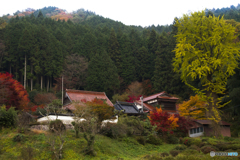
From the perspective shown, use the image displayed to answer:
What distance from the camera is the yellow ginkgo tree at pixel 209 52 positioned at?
1614cm

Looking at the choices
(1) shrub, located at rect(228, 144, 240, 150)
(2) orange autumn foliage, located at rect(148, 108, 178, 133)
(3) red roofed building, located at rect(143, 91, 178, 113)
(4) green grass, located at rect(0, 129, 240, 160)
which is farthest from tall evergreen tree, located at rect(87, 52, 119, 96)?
(1) shrub, located at rect(228, 144, 240, 150)

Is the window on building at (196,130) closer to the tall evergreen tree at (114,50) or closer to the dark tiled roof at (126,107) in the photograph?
the dark tiled roof at (126,107)

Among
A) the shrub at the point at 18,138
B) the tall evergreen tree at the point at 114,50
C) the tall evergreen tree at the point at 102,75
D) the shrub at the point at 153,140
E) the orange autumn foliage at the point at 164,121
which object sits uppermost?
the tall evergreen tree at the point at 114,50

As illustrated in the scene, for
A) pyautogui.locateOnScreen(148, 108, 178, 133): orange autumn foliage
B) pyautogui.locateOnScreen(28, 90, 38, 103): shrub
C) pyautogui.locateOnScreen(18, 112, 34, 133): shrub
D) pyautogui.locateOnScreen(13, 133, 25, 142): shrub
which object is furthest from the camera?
pyautogui.locateOnScreen(28, 90, 38, 103): shrub

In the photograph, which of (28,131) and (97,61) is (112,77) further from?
(28,131)

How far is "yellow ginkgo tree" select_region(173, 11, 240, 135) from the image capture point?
16141mm

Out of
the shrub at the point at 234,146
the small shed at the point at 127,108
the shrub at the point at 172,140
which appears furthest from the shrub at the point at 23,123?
the shrub at the point at 234,146

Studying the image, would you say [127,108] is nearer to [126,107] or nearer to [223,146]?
[126,107]

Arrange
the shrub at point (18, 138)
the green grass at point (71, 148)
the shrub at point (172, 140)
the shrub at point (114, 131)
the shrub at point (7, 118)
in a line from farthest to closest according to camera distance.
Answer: the shrub at point (172, 140), the shrub at point (114, 131), the shrub at point (7, 118), the shrub at point (18, 138), the green grass at point (71, 148)

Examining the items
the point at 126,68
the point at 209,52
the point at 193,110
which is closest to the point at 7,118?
the point at 209,52

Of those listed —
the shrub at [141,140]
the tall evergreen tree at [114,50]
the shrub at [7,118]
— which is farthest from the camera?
the tall evergreen tree at [114,50]

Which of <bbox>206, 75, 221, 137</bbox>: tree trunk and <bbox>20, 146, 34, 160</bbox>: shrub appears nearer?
<bbox>20, 146, 34, 160</bbox>: shrub

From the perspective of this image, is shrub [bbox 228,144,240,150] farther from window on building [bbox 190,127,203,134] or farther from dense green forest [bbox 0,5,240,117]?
dense green forest [bbox 0,5,240,117]

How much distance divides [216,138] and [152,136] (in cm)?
541
